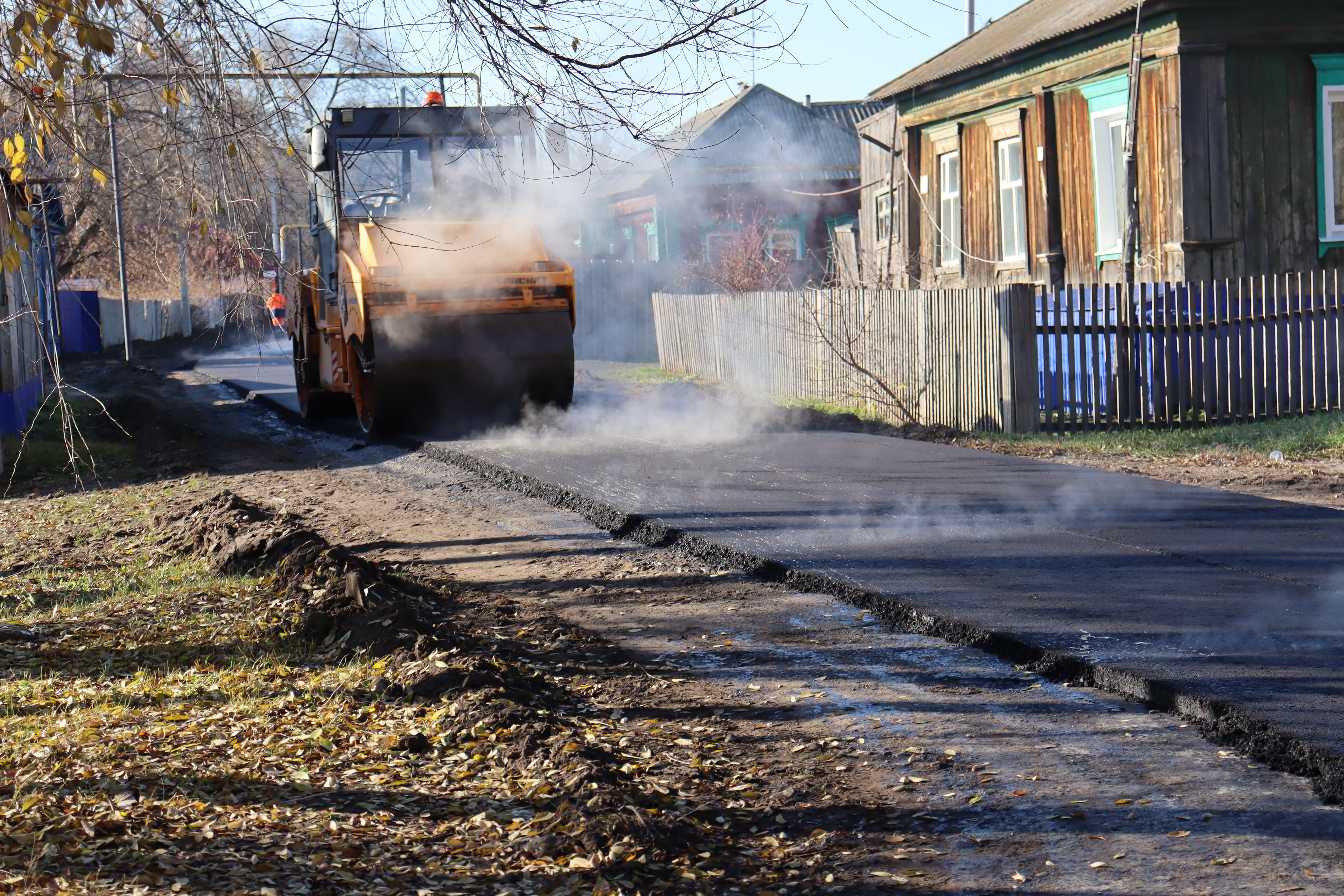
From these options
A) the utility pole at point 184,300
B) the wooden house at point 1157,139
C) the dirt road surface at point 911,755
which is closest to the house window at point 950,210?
the wooden house at point 1157,139

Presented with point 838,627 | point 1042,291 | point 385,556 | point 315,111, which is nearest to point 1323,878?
point 838,627

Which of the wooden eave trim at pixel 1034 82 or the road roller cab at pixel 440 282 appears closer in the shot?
the road roller cab at pixel 440 282

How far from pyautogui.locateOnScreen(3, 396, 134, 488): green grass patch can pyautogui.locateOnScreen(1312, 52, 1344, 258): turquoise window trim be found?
13.2 meters

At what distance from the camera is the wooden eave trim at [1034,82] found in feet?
45.4

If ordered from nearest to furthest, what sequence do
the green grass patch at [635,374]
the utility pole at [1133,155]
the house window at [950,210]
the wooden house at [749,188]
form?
1. the utility pole at [1133,155]
2. the house window at [950,210]
3. the green grass patch at [635,374]
4. the wooden house at [749,188]

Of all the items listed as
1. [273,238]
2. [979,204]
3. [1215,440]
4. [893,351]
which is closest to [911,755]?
[273,238]

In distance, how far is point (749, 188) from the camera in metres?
37.4

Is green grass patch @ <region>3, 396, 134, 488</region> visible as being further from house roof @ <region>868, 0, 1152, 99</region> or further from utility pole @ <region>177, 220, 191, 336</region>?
utility pole @ <region>177, 220, 191, 336</region>

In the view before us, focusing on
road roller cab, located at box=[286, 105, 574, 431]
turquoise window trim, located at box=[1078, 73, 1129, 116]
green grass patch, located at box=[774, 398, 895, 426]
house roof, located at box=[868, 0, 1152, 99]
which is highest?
house roof, located at box=[868, 0, 1152, 99]

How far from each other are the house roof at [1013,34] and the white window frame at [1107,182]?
1.17 metres

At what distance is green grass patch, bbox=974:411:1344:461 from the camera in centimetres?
1125

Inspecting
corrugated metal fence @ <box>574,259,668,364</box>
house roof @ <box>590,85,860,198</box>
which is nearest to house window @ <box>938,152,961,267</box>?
corrugated metal fence @ <box>574,259,668,364</box>

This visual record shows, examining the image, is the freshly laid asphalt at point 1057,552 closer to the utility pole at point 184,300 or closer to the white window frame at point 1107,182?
the white window frame at point 1107,182

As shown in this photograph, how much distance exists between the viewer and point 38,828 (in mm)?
3641
